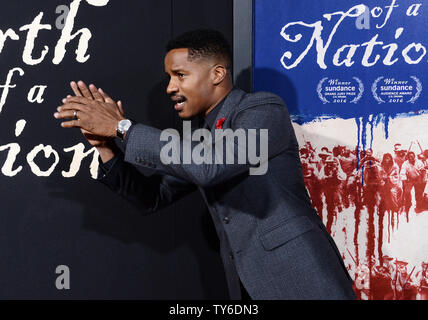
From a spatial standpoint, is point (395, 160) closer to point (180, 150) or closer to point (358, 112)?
point (358, 112)

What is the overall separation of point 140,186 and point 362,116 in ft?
3.85

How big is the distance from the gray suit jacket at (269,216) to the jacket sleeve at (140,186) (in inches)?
10.8

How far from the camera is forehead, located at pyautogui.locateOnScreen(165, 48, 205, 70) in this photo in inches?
68.9

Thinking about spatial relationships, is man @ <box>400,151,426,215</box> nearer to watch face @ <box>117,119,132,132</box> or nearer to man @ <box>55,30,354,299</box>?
man @ <box>55,30,354,299</box>

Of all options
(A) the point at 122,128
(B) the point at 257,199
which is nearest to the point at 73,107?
(A) the point at 122,128

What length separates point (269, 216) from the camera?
1.57 meters

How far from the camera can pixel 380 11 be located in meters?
2.25

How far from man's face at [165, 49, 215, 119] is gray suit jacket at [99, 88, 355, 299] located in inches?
5.6

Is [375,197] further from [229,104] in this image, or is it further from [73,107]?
[73,107]

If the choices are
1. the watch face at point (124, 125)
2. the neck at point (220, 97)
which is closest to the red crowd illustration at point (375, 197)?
the neck at point (220, 97)

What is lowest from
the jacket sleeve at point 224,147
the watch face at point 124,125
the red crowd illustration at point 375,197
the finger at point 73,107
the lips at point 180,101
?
the red crowd illustration at point 375,197

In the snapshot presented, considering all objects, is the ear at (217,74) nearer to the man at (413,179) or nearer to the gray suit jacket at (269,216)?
the gray suit jacket at (269,216)

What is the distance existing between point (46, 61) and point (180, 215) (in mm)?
1045

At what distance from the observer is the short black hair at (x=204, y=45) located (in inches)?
69.6
